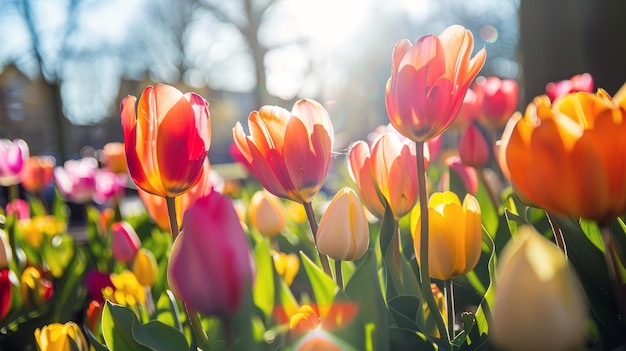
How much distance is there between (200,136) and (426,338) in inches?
13.2

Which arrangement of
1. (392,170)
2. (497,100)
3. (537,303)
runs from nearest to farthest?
(537,303)
(392,170)
(497,100)

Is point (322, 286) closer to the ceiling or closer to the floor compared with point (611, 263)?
closer to the floor

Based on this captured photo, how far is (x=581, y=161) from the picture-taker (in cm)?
39

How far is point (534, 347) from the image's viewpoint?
31cm

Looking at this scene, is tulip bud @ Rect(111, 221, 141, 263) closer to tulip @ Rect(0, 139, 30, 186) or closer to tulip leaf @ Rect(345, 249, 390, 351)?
tulip leaf @ Rect(345, 249, 390, 351)

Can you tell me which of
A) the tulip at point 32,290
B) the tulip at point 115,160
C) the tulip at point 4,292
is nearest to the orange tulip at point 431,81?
the tulip at point 4,292

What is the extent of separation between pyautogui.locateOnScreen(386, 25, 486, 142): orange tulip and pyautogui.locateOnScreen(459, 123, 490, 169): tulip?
60cm

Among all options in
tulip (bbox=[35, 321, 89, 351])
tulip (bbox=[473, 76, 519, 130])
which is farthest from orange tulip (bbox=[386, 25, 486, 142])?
tulip (bbox=[473, 76, 519, 130])

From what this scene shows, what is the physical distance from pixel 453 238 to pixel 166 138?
13.6 inches

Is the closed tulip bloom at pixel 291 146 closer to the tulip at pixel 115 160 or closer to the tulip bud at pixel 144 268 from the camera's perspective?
the tulip bud at pixel 144 268

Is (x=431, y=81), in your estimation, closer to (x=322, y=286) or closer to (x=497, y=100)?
(x=322, y=286)

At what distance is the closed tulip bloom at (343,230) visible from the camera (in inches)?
24.2

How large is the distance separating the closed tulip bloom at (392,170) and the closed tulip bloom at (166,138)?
0.71 feet

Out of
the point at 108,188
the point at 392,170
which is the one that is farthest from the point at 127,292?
the point at 108,188
